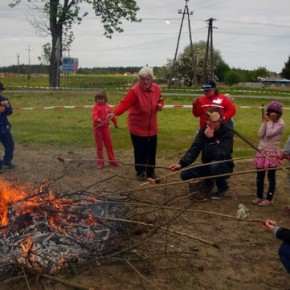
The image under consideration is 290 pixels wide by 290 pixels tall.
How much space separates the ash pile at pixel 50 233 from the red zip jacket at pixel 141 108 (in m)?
2.68

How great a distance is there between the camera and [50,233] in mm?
4164

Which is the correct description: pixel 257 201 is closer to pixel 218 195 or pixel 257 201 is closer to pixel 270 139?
pixel 218 195

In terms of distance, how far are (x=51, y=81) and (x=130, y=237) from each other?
29.6 metres

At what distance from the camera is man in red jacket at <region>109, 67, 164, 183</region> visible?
22.4 feet

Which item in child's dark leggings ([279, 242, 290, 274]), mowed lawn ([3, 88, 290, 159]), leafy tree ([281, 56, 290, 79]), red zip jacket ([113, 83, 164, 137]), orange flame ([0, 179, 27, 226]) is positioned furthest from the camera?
leafy tree ([281, 56, 290, 79])

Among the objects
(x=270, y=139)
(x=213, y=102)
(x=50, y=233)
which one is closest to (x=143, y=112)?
(x=213, y=102)

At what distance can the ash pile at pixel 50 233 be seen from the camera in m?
3.91

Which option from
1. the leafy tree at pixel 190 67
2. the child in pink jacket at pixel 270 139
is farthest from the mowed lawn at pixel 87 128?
the leafy tree at pixel 190 67

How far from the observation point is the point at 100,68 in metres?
83.2

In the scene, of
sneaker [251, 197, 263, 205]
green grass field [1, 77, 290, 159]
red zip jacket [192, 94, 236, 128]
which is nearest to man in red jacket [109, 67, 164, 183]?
red zip jacket [192, 94, 236, 128]

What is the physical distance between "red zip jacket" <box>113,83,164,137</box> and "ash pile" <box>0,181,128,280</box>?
268cm

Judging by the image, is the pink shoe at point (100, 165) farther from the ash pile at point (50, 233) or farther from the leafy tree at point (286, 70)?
the leafy tree at point (286, 70)

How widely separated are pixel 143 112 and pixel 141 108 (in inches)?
3.2

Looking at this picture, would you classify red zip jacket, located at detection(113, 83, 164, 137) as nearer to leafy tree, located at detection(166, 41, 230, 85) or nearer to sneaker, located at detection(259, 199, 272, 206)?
sneaker, located at detection(259, 199, 272, 206)
